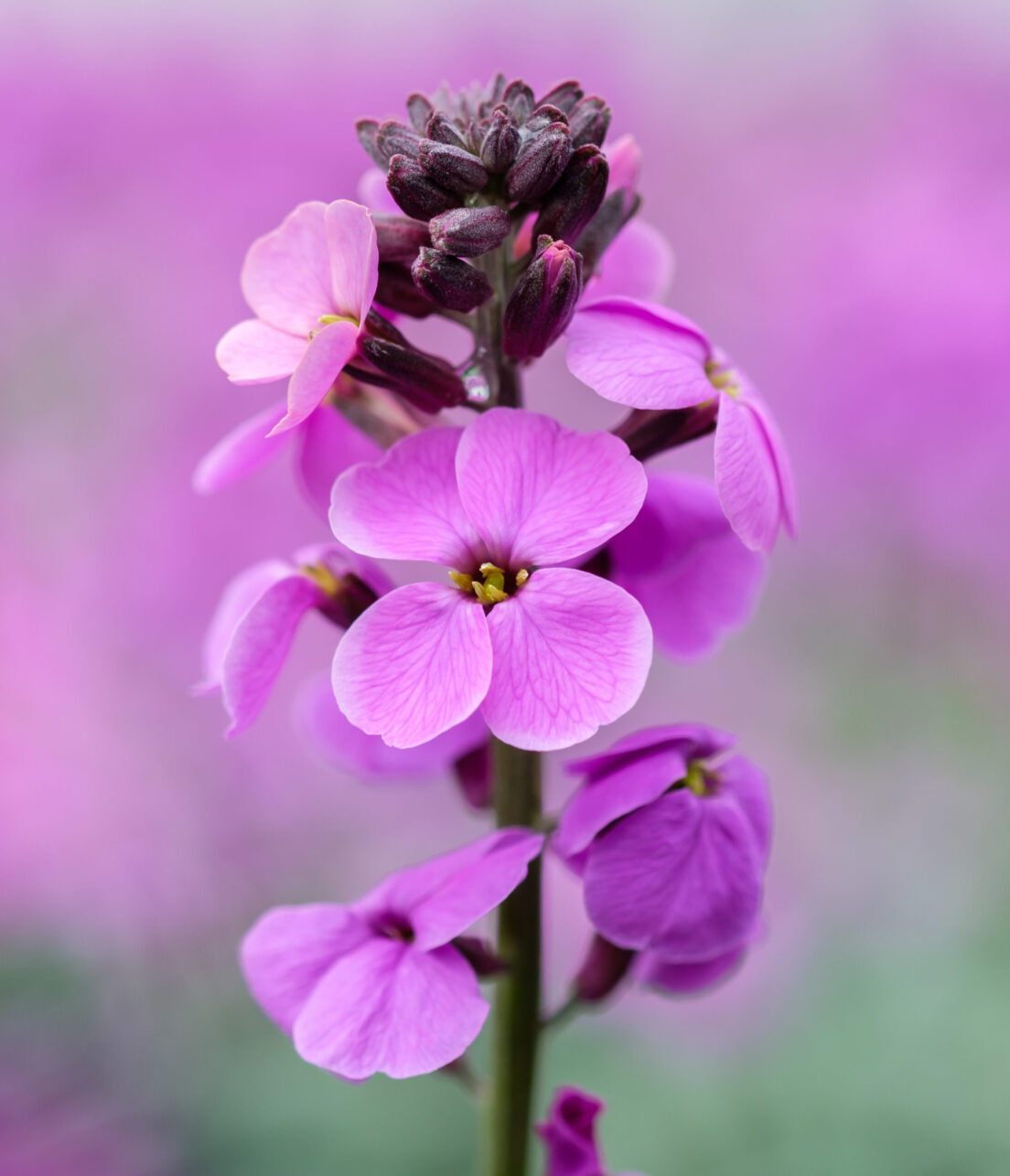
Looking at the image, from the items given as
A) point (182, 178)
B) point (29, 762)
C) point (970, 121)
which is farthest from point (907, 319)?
point (29, 762)

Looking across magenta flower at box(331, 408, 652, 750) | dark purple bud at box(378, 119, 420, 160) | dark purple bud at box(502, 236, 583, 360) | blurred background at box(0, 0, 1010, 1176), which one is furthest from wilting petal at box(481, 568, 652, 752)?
blurred background at box(0, 0, 1010, 1176)

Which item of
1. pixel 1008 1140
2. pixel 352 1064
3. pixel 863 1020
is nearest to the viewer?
pixel 352 1064

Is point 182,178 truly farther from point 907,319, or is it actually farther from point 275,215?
point 907,319

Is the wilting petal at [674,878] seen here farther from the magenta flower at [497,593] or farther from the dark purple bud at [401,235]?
the dark purple bud at [401,235]

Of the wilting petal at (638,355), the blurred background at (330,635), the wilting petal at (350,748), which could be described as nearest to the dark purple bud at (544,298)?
the wilting petal at (638,355)

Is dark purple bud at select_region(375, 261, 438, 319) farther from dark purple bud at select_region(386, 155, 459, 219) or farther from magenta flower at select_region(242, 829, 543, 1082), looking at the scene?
magenta flower at select_region(242, 829, 543, 1082)

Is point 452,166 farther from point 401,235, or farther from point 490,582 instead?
point 490,582
